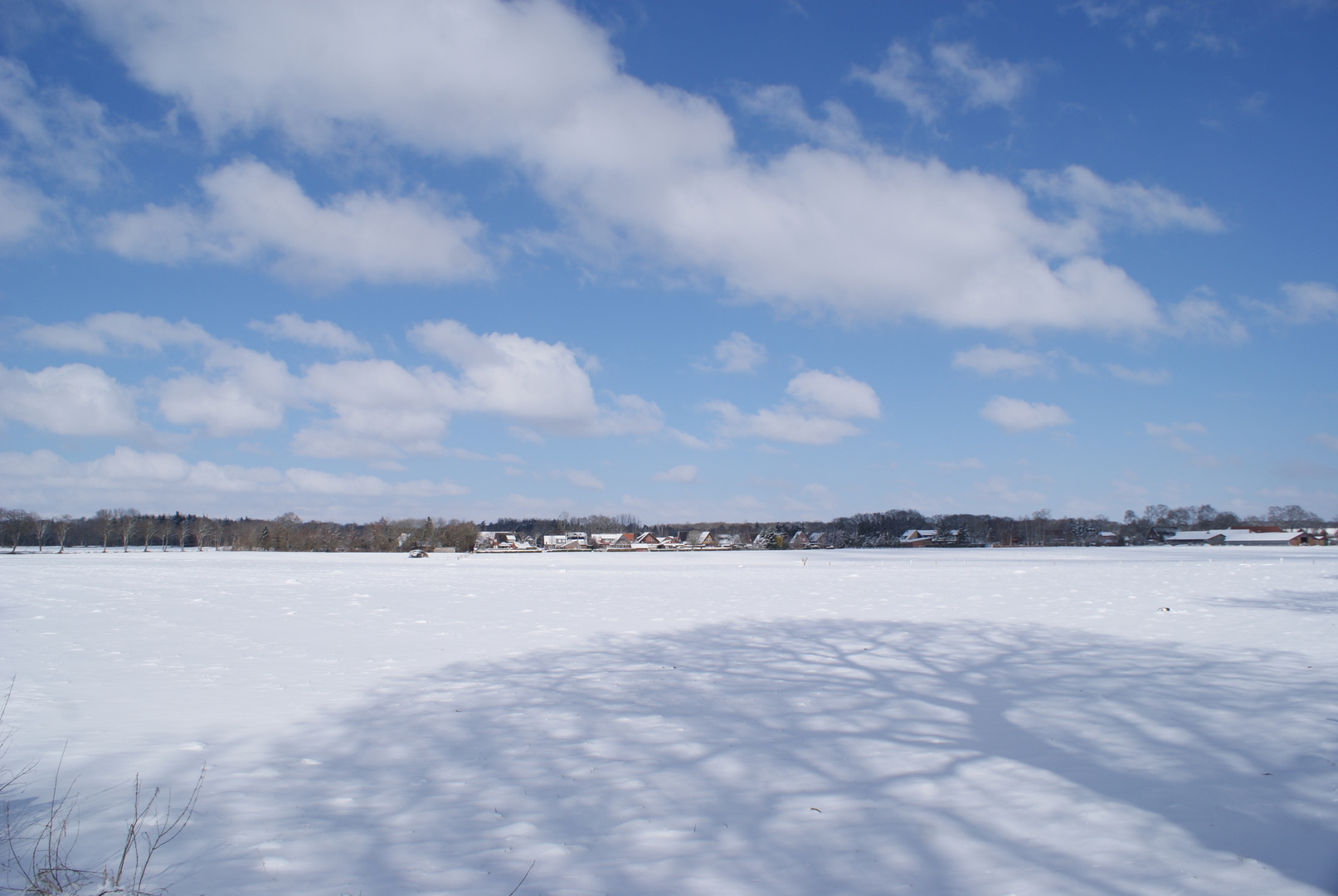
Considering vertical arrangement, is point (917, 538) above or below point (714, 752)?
below

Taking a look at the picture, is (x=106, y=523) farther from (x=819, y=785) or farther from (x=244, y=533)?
(x=819, y=785)

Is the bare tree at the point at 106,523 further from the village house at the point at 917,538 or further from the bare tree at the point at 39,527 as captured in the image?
the village house at the point at 917,538

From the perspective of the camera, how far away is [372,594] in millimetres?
22344

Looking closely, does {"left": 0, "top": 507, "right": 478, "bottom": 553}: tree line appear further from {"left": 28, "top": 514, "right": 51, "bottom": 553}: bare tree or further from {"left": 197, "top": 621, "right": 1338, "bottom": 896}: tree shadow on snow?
{"left": 197, "top": 621, "right": 1338, "bottom": 896}: tree shadow on snow

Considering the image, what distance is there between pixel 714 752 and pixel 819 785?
3.72ft

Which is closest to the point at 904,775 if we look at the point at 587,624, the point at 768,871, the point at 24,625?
the point at 768,871

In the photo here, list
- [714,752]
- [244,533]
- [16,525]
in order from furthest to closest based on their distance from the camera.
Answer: [244,533] < [16,525] < [714,752]

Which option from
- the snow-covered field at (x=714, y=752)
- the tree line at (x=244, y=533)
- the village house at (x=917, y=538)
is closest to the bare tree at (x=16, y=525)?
the tree line at (x=244, y=533)

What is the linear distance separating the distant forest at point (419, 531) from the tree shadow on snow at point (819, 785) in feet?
317

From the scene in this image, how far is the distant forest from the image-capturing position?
111 metres

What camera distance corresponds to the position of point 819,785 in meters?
5.43

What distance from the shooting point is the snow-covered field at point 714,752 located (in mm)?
4090

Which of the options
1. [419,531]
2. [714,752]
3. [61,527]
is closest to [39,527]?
[61,527]

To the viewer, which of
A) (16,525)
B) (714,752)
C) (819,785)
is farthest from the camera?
(16,525)
